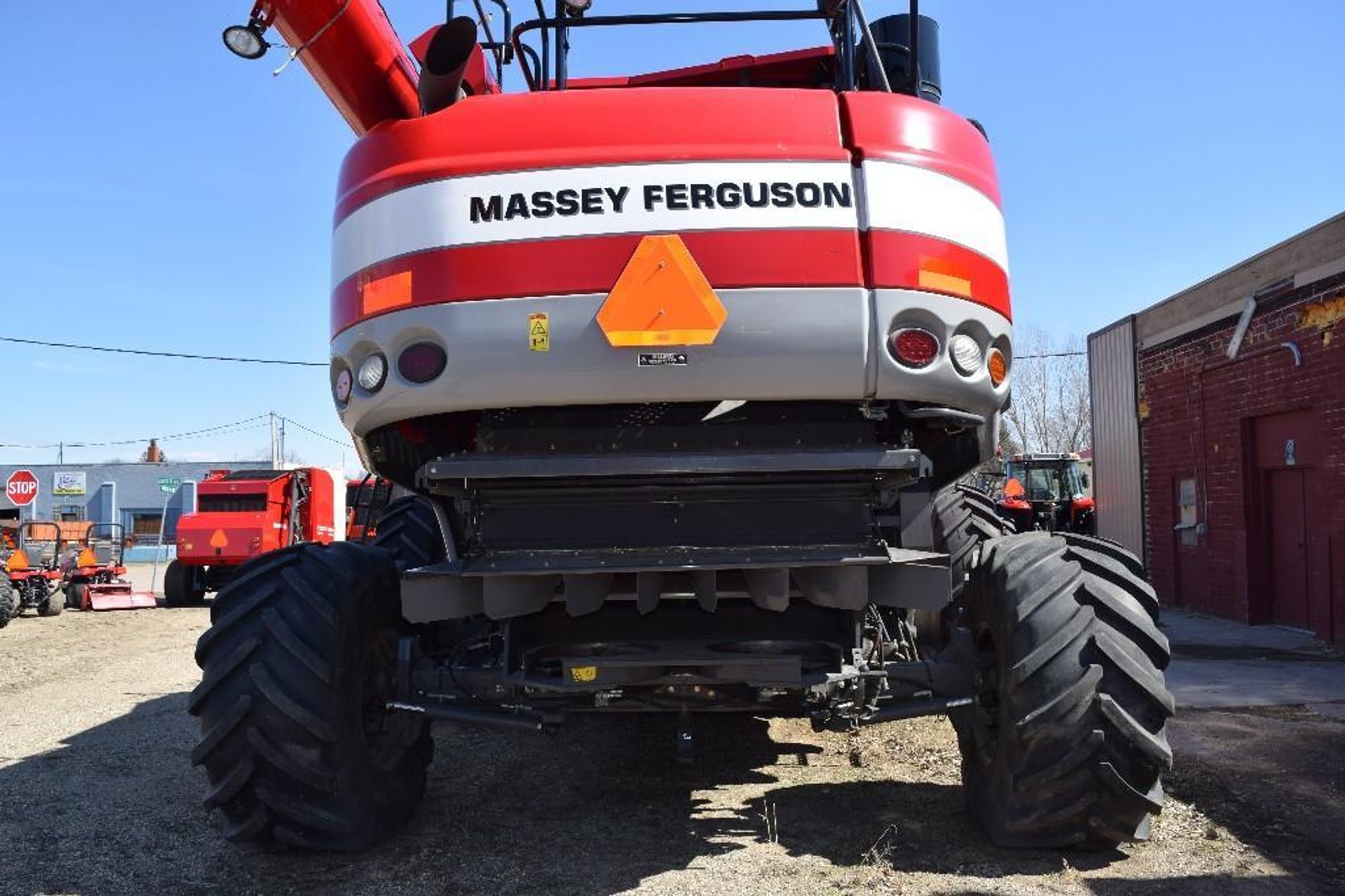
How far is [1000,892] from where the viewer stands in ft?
12.3

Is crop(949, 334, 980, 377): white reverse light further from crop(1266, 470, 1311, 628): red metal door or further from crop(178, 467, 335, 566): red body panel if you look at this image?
crop(178, 467, 335, 566): red body panel

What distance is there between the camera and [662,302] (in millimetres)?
3617

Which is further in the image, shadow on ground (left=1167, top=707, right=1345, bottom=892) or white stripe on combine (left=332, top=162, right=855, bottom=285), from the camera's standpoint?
shadow on ground (left=1167, top=707, right=1345, bottom=892)

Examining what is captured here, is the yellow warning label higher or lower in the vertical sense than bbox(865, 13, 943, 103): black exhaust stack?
lower

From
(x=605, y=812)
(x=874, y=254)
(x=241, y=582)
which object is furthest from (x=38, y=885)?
(x=874, y=254)

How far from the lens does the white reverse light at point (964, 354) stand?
12.4ft

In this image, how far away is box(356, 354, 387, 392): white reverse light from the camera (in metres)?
3.87

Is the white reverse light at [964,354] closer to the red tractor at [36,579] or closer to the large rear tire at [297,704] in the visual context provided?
the large rear tire at [297,704]

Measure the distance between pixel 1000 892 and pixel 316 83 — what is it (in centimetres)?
390

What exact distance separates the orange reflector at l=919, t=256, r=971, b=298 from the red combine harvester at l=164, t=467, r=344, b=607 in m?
16.1

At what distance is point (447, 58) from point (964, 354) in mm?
2076

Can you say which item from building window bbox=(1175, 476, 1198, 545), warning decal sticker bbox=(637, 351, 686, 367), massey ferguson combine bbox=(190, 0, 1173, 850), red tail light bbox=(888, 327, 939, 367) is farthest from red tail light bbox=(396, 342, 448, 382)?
building window bbox=(1175, 476, 1198, 545)

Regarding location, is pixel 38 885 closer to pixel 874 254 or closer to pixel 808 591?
pixel 808 591

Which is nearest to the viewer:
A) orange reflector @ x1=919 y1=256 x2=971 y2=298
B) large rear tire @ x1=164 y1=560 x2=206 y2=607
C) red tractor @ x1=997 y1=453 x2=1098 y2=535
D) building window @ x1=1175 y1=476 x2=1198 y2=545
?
orange reflector @ x1=919 y1=256 x2=971 y2=298
